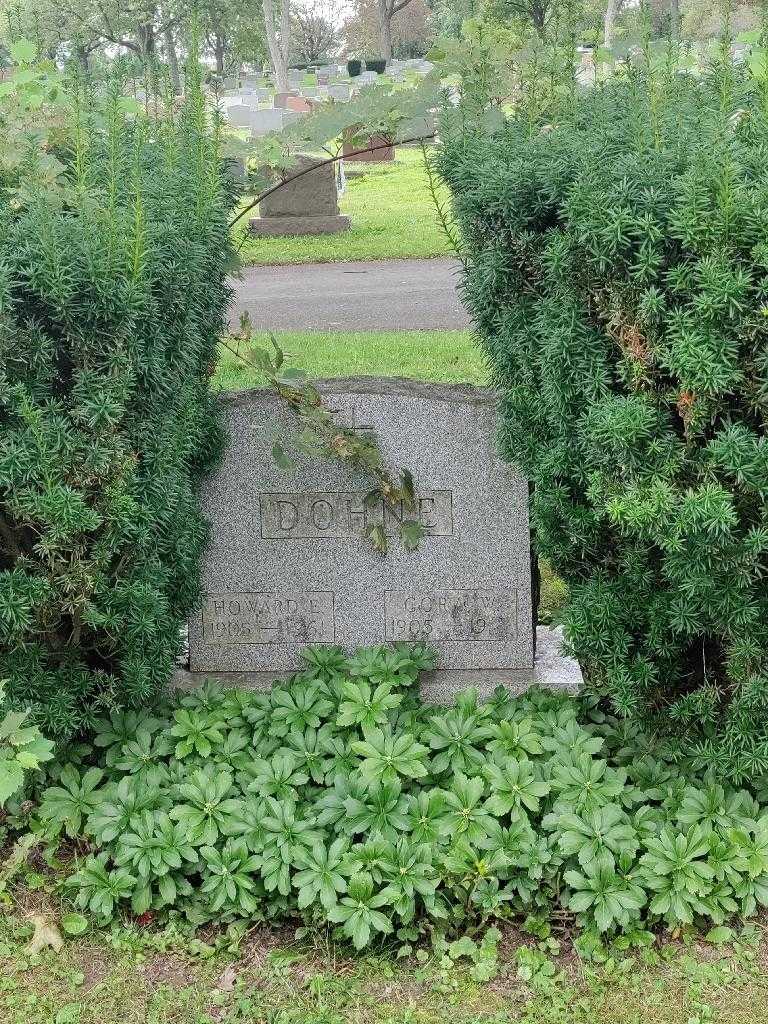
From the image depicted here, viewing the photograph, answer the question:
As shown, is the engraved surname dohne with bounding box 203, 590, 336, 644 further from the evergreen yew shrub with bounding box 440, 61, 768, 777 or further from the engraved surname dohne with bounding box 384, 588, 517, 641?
the evergreen yew shrub with bounding box 440, 61, 768, 777

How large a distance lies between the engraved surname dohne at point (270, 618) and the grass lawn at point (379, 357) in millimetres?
3017

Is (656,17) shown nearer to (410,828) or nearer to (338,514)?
(338,514)

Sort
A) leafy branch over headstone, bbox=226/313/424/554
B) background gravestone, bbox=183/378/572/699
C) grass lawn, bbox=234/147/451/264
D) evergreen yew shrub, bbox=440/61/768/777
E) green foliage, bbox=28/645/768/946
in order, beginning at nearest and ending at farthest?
evergreen yew shrub, bbox=440/61/768/777 → green foliage, bbox=28/645/768/946 → leafy branch over headstone, bbox=226/313/424/554 → background gravestone, bbox=183/378/572/699 → grass lawn, bbox=234/147/451/264

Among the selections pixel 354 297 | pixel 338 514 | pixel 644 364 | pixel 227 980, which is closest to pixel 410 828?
pixel 227 980

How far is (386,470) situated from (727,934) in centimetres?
173

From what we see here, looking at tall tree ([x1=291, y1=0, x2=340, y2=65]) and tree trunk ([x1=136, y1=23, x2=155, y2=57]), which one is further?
tall tree ([x1=291, y1=0, x2=340, y2=65])

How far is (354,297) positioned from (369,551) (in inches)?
284

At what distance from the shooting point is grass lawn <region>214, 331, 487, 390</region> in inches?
276

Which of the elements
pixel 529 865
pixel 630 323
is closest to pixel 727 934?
pixel 529 865

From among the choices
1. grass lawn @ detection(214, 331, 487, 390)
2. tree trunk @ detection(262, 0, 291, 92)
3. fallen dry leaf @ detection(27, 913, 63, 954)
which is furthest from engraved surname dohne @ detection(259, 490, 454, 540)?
tree trunk @ detection(262, 0, 291, 92)

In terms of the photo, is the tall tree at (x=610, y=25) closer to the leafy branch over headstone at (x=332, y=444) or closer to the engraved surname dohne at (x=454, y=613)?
the leafy branch over headstone at (x=332, y=444)

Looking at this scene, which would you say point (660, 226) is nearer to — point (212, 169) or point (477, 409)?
point (477, 409)

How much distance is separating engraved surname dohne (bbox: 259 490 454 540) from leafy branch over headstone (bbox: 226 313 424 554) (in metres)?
0.03

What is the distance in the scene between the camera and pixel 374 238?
44.2ft
